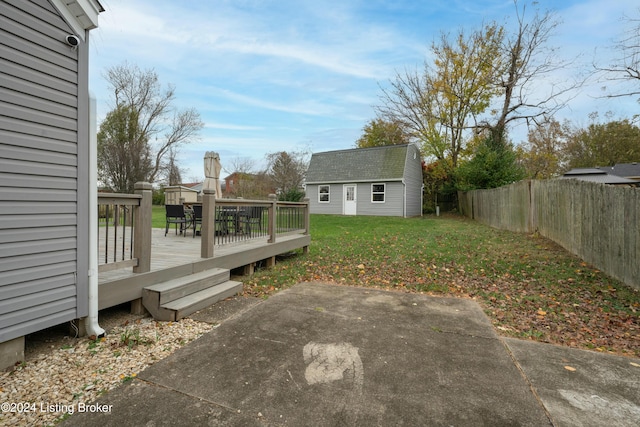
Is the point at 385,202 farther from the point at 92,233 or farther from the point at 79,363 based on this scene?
the point at 79,363

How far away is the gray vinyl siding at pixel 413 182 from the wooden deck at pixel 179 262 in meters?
13.1

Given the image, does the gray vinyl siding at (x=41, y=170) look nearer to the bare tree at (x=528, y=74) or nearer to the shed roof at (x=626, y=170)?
the bare tree at (x=528, y=74)

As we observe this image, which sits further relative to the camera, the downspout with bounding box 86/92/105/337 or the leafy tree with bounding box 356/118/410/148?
the leafy tree with bounding box 356/118/410/148

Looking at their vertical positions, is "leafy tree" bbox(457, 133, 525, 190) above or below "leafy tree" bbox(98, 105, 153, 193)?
below

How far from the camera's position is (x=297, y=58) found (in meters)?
13.7

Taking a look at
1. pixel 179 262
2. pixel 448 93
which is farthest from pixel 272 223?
pixel 448 93

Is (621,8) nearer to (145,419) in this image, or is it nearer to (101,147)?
(145,419)

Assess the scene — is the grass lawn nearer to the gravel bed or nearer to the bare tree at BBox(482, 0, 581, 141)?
the gravel bed

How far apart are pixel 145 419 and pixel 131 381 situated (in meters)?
0.54

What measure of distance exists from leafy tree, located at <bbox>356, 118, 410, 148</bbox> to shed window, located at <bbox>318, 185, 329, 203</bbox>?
8.98 metres

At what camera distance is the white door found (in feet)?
65.8

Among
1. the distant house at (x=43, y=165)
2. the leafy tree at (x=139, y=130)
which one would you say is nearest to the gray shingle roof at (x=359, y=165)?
the leafy tree at (x=139, y=130)

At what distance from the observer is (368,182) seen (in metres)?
19.5

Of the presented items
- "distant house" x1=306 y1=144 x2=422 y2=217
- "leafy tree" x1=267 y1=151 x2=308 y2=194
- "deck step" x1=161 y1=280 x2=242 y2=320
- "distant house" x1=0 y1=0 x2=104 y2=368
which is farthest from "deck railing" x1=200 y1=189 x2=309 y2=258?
"leafy tree" x1=267 y1=151 x2=308 y2=194
